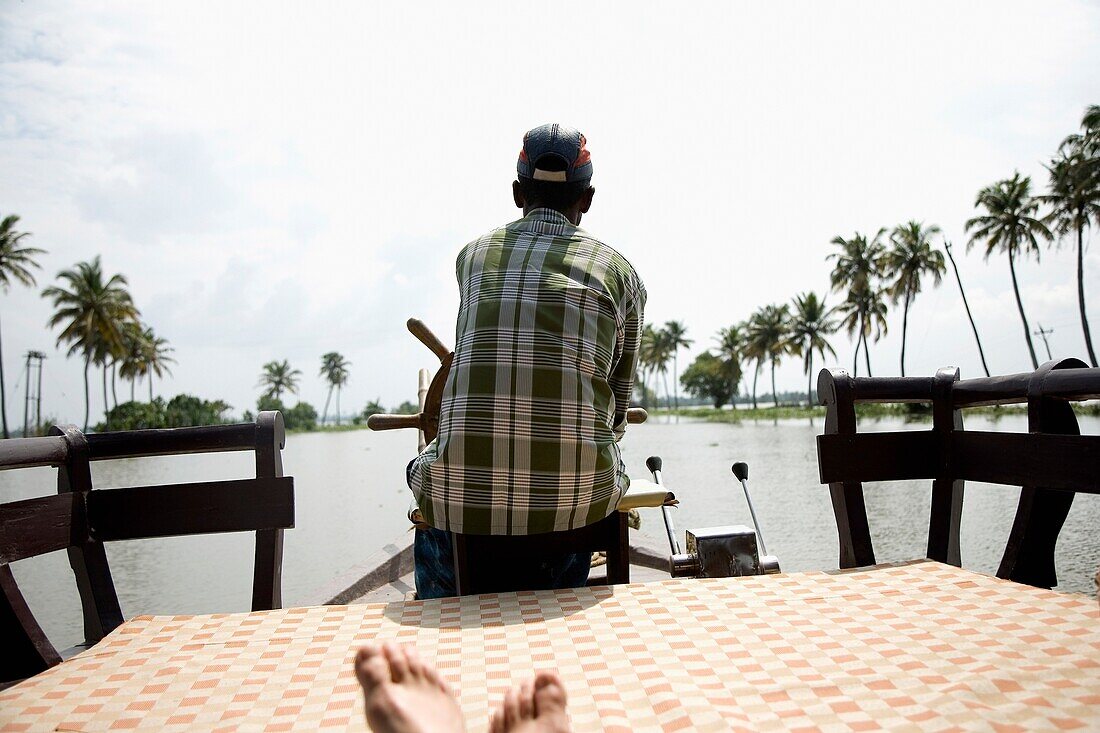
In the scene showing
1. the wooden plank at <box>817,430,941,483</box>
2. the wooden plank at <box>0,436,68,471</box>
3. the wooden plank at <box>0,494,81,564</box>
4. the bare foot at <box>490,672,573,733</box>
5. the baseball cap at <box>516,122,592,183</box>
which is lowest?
the bare foot at <box>490,672,573,733</box>

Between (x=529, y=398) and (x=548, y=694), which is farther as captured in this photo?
(x=529, y=398)

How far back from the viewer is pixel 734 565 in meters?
1.90

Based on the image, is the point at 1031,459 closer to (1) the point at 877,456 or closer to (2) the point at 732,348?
(1) the point at 877,456

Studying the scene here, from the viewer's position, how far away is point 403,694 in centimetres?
81

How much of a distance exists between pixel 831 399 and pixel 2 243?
3270 cm

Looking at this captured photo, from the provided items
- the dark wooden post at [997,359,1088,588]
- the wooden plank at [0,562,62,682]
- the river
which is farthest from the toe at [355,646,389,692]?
the river

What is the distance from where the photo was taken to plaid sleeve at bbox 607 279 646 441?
67.9 inches

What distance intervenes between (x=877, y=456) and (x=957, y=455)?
7.8 inches

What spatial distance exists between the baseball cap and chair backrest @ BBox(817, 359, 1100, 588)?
0.86 m

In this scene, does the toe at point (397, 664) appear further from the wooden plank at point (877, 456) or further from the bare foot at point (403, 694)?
the wooden plank at point (877, 456)

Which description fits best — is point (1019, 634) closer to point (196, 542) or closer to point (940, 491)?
point (940, 491)

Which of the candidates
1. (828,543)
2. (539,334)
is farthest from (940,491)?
(828,543)

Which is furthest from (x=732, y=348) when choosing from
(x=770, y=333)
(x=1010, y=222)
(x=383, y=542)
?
(x=383, y=542)

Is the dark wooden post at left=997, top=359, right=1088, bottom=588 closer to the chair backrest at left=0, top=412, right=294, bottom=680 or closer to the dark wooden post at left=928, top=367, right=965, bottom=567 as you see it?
the dark wooden post at left=928, top=367, right=965, bottom=567
